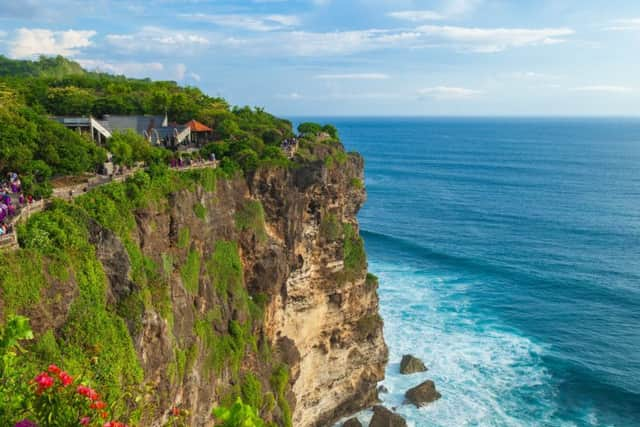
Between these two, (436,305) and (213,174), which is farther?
(436,305)

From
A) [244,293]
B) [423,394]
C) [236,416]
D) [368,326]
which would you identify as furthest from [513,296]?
[236,416]

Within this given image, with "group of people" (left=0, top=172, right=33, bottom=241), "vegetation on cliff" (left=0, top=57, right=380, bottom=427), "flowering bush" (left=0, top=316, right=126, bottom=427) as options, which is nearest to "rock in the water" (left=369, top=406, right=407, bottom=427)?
"vegetation on cliff" (left=0, top=57, right=380, bottom=427)

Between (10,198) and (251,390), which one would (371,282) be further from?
(10,198)

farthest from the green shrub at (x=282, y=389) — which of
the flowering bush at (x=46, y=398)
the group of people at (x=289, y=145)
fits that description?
the flowering bush at (x=46, y=398)

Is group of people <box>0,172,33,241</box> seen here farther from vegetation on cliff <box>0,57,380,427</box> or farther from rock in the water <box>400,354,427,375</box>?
rock in the water <box>400,354,427,375</box>

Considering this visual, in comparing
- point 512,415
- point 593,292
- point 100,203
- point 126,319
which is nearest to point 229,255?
point 100,203

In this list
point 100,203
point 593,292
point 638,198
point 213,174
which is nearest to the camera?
point 100,203

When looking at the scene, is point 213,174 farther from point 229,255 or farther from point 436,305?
point 436,305
